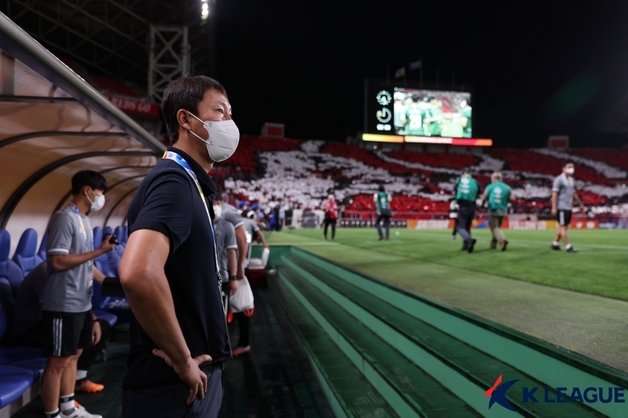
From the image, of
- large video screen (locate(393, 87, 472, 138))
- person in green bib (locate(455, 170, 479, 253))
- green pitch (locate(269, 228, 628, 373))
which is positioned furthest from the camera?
large video screen (locate(393, 87, 472, 138))

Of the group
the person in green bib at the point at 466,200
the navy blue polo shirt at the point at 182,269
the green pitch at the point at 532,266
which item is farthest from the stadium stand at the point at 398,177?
the navy blue polo shirt at the point at 182,269

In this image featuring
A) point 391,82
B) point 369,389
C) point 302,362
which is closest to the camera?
point 369,389

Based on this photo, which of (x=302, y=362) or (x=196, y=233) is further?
(x=302, y=362)

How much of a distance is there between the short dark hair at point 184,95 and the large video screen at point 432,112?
3341cm

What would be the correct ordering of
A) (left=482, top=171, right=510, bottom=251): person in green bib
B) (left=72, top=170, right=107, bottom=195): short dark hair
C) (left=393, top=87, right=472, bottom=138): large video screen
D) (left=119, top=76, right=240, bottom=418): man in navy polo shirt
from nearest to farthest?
(left=119, top=76, right=240, bottom=418): man in navy polo shirt
(left=72, top=170, right=107, bottom=195): short dark hair
(left=482, top=171, right=510, bottom=251): person in green bib
(left=393, top=87, right=472, bottom=138): large video screen

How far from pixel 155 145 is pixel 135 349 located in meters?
3.04

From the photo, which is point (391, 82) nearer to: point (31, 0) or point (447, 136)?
point (447, 136)

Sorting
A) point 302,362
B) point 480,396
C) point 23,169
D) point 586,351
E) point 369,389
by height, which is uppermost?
point 23,169

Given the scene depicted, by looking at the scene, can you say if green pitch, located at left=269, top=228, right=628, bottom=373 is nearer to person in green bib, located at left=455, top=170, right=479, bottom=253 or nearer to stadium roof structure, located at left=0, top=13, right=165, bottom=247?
person in green bib, located at left=455, top=170, right=479, bottom=253

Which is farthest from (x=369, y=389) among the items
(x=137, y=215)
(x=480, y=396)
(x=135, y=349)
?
(x=137, y=215)

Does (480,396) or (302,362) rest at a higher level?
(480,396)

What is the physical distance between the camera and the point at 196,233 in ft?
4.32

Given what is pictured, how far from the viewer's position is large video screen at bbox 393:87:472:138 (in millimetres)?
34188

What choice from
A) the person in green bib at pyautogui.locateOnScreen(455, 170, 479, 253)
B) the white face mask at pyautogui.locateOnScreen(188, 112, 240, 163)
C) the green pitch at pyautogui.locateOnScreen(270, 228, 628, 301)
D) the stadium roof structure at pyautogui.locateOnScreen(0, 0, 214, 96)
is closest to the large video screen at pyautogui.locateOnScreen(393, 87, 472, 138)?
the stadium roof structure at pyautogui.locateOnScreen(0, 0, 214, 96)
